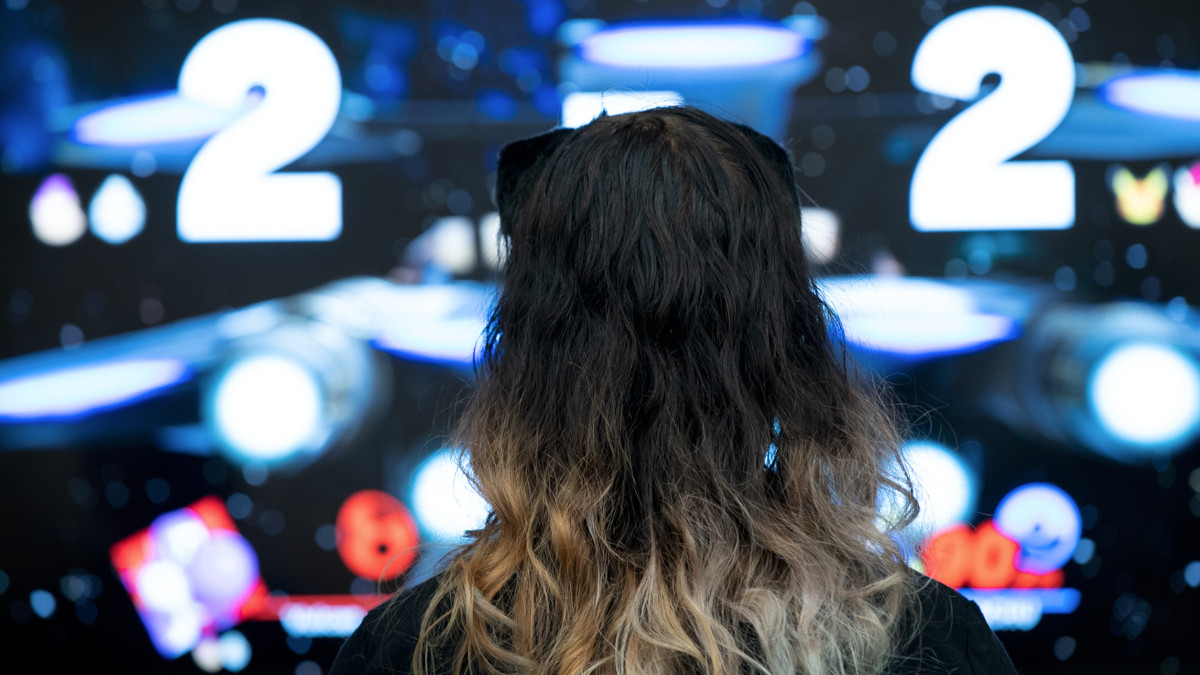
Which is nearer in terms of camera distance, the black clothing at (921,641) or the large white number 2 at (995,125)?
the black clothing at (921,641)

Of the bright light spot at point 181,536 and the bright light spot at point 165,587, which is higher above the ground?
the bright light spot at point 181,536

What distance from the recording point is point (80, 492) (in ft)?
5.51

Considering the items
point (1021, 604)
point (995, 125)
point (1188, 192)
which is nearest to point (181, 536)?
point (1021, 604)

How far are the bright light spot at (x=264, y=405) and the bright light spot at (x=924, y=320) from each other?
43.0 inches

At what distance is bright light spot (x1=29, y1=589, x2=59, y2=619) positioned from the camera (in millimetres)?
1691

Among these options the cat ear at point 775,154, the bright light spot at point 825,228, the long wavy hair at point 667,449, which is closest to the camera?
the long wavy hair at point 667,449

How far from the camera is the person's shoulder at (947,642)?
65 centimetres

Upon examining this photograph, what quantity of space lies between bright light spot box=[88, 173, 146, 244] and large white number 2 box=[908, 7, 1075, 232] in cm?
154

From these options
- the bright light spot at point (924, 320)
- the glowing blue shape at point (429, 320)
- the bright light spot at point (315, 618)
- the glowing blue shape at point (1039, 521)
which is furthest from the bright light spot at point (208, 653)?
the glowing blue shape at point (1039, 521)

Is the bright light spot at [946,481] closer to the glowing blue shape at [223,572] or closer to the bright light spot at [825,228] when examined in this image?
the bright light spot at [825,228]

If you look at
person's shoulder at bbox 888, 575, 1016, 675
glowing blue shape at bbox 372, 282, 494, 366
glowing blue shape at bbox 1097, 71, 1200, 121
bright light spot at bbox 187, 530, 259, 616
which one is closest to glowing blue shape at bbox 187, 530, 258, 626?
bright light spot at bbox 187, 530, 259, 616

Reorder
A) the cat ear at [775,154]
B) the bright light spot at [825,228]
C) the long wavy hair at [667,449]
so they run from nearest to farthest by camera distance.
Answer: the long wavy hair at [667,449] → the cat ear at [775,154] → the bright light spot at [825,228]

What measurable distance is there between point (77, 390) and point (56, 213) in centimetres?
36

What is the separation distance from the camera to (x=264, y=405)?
168 cm
